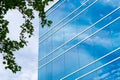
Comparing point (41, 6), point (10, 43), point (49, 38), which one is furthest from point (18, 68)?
point (49, 38)

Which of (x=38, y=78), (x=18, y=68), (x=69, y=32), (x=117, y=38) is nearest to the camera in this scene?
(x=18, y=68)

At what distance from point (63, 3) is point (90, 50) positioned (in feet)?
21.8

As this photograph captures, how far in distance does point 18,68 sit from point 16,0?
9.90ft

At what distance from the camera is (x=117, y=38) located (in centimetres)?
2030

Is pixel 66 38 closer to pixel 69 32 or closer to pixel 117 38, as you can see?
pixel 69 32

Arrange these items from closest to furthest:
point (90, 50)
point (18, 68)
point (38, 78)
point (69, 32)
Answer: point (18, 68) → point (90, 50) → point (69, 32) → point (38, 78)

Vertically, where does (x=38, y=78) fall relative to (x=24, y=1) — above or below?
above

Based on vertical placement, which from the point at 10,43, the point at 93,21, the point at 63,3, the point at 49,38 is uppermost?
the point at 63,3

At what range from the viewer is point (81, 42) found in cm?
2383

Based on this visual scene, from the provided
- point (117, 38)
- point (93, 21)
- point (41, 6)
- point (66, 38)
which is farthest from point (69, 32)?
point (41, 6)

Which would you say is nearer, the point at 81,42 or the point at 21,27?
the point at 21,27

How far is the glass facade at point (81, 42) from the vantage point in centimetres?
2070

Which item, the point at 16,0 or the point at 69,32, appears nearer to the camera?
the point at 16,0

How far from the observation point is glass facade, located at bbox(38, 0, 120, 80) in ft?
67.9
